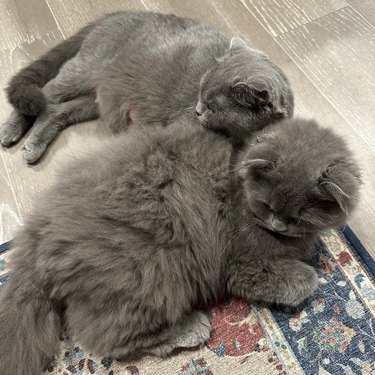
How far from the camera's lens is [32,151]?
5.32ft

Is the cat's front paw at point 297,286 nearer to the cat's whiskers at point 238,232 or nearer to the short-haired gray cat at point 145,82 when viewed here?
the cat's whiskers at point 238,232

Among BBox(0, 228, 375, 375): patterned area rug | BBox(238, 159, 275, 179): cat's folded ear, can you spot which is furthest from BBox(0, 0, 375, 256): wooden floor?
BBox(238, 159, 275, 179): cat's folded ear

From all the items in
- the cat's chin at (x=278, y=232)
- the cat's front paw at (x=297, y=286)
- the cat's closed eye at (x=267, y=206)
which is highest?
the cat's closed eye at (x=267, y=206)

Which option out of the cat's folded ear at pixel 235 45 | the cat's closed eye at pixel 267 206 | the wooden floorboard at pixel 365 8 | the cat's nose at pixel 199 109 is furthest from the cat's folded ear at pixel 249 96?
the wooden floorboard at pixel 365 8

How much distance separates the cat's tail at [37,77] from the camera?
1.61 metres

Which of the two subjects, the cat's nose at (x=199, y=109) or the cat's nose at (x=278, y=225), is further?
the cat's nose at (x=199, y=109)

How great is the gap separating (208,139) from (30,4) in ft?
4.85

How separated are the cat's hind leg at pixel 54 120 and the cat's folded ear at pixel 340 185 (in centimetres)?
106

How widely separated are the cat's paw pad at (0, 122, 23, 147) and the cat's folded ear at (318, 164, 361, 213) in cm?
121

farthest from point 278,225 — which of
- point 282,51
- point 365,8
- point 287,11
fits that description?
point 365,8

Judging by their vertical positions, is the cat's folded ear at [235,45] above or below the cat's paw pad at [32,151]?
above

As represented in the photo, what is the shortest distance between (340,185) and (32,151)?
3.79 ft

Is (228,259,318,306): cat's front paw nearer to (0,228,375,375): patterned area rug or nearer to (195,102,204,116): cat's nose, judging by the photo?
(0,228,375,375): patterned area rug

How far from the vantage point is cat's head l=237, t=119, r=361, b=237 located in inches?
40.9
